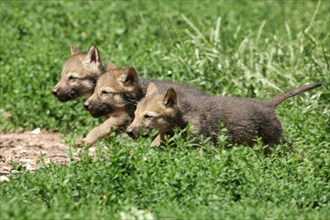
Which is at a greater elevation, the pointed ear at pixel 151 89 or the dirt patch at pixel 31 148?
the pointed ear at pixel 151 89

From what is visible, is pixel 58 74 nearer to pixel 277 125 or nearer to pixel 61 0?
pixel 277 125

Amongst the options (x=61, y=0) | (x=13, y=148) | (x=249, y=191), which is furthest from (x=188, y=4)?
(x=249, y=191)

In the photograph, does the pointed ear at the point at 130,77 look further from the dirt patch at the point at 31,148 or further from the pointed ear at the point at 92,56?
the dirt patch at the point at 31,148

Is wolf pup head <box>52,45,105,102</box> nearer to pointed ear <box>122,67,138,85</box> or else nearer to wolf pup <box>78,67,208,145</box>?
wolf pup <box>78,67,208,145</box>

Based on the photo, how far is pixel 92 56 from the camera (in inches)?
440

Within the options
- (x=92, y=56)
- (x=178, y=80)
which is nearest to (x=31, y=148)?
(x=92, y=56)

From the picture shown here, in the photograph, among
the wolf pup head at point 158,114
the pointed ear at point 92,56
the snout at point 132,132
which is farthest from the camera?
the pointed ear at point 92,56

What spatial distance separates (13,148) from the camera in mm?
11195

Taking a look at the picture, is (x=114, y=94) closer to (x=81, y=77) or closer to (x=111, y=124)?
(x=111, y=124)

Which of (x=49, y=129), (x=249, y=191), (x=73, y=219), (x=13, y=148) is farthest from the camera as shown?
(x=49, y=129)

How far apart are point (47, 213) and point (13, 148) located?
4.33 metres

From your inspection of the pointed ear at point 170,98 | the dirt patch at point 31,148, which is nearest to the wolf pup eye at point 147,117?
the pointed ear at point 170,98

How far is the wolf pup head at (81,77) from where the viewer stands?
36.6 feet

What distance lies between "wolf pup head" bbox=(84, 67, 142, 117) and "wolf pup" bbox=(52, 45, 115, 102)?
1.78 feet
